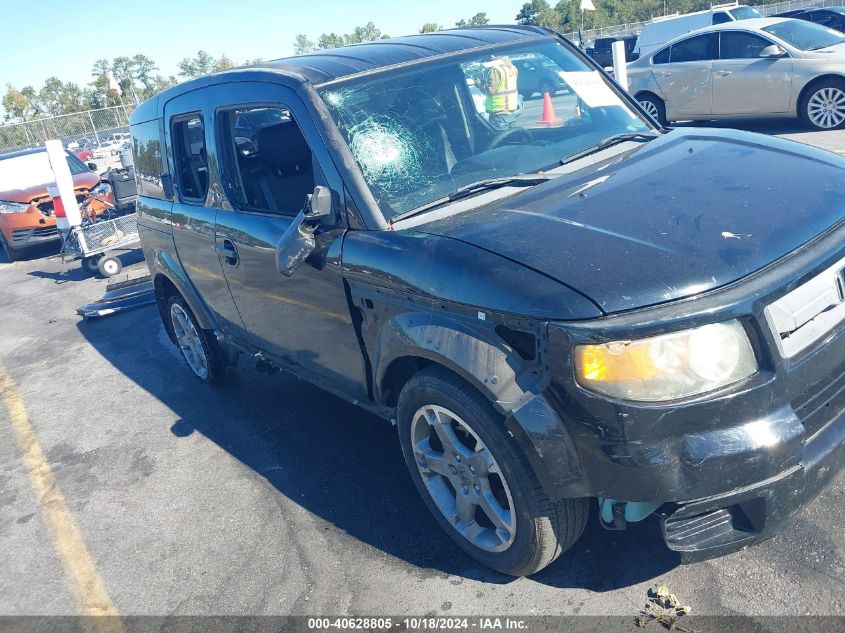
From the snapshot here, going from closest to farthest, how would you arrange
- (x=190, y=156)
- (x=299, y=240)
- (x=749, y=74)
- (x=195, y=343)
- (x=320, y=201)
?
(x=320, y=201) → (x=299, y=240) → (x=190, y=156) → (x=195, y=343) → (x=749, y=74)

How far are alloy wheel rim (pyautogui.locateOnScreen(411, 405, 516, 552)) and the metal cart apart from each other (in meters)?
7.80

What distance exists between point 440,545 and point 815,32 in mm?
10823

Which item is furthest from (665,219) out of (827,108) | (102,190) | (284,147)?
(102,190)

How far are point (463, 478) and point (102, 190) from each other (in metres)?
10.5

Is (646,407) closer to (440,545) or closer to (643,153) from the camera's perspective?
(440,545)

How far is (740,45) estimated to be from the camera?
11.0 metres

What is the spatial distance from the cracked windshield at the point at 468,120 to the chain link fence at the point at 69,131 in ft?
102

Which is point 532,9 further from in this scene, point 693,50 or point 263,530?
point 263,530

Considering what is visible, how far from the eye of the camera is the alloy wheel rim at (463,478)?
9.39ft

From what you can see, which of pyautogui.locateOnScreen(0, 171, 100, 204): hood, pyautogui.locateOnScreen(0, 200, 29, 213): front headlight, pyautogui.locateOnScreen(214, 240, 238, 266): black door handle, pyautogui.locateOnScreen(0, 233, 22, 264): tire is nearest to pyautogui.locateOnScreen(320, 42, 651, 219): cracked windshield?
pyautogui.locateOnScreen(214, 240, 238, 266): black door handle

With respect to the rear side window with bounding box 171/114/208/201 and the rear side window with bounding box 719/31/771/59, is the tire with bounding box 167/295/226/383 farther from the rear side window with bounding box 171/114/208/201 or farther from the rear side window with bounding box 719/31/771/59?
the rear side window with bounding box 719/31/771/59

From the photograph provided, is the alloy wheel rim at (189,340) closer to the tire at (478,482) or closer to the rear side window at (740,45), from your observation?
the tire at (478,482)

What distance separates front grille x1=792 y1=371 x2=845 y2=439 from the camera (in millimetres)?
2492

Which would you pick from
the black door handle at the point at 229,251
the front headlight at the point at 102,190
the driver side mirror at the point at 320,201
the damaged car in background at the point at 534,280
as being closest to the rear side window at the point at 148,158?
the damaged car in background at the point at 534,280
